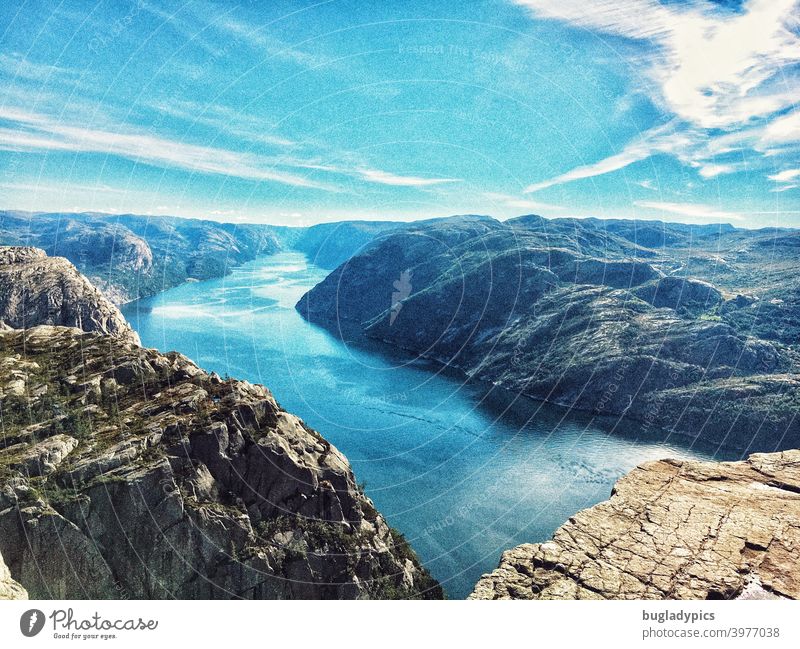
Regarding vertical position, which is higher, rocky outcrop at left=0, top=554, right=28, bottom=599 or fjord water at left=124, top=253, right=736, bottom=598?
rocky outcrop at left=0, top=554, right=28, bottom=599

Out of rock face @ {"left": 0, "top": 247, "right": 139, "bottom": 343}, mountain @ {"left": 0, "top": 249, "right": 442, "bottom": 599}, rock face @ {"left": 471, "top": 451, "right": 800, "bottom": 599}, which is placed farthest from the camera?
rock face @ {"left": 0, "top": 247, "right": 139, "bottom": 343}

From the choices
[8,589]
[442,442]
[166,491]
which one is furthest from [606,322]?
[8,589]

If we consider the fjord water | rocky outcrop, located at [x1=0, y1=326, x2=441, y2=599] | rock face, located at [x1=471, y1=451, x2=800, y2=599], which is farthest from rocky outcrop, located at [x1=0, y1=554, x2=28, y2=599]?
the fjord water

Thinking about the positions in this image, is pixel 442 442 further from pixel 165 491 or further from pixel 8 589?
pixel 8 589

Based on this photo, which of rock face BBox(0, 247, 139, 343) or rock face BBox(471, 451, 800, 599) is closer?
rock face BBox(471, 451, 800, 599)

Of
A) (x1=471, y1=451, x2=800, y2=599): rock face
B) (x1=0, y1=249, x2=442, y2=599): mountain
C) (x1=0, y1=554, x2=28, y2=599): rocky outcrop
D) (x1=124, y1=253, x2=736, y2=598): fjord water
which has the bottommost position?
(x1=124, y1=253, x2=736, y2=598): fjord water

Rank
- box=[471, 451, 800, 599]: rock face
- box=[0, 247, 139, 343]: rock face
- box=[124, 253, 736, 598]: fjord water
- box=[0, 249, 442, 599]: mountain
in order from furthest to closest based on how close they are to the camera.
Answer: box=[0, 247, 139, 343]: rock face → box=[124, 253, 736, 598]: fjord water → box=[0, 249, 442, 599]: mountain → box=[471, 451, 800, 599]: rock face

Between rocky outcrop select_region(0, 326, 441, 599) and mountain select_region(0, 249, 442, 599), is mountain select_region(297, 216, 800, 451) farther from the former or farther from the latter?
rocky outcrop select_region(0, 326, 441, 599)
